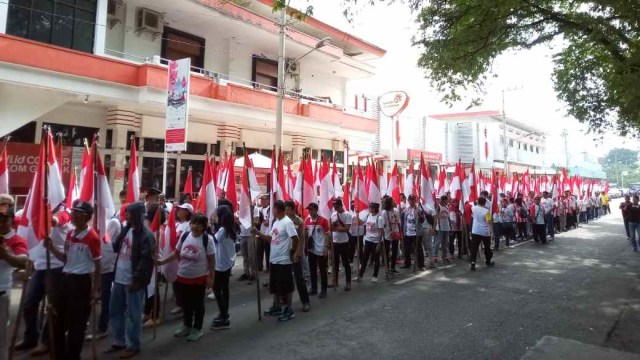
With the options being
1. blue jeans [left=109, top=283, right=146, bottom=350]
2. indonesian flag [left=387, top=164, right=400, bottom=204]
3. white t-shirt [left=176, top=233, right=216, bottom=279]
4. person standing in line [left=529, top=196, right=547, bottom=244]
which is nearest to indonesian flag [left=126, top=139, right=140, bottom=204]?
white t-shirt [left=176, top=233, right=216, bottom=279]

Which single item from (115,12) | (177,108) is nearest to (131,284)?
(177,108)

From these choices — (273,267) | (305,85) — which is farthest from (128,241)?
(305,85)

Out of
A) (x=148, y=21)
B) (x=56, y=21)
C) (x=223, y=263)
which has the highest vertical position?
(x=148, y=21)

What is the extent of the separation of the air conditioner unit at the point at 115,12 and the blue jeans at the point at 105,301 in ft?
39.4

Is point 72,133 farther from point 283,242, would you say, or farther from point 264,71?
point 283,242

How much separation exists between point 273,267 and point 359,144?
777 inches

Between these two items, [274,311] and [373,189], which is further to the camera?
[373,189]

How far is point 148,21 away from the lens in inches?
585

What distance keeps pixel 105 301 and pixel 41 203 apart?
161cm

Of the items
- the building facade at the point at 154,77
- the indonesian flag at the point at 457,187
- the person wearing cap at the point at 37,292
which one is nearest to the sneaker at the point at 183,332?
the person wearing cap at the point at 37,292

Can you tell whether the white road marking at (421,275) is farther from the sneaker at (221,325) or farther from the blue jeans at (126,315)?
the blue jeans at (126,315)

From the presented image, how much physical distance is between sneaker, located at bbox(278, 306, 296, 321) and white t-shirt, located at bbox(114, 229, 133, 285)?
85.7 inches

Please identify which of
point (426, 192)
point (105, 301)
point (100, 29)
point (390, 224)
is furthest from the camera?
point (100, 29)

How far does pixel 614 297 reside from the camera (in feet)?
24.0
